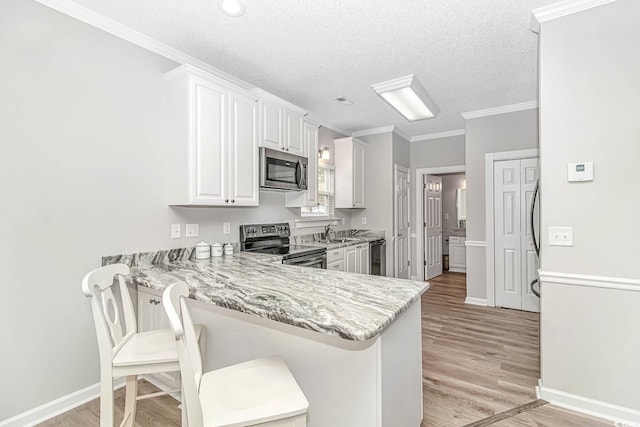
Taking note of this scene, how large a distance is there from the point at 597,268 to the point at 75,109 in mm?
3610

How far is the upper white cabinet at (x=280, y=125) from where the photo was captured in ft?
9.91

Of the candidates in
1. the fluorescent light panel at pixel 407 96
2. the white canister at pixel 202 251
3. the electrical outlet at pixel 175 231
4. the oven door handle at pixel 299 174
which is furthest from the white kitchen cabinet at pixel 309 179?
the electrical outlet at pixel 175 231

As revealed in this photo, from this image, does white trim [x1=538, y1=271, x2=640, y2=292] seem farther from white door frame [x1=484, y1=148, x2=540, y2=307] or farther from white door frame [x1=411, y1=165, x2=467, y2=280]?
white door frame [x1=411, y1=165, x2=467, y2=280]

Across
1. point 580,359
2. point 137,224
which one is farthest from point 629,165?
point 137,224

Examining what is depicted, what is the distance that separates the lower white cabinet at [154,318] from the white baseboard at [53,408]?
0.37 metres

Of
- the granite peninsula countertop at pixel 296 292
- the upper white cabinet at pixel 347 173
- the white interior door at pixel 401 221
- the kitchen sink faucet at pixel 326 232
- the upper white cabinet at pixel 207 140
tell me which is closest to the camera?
the granite peninsula countertop at pixel 296 292

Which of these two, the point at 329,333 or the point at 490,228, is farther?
the point at 490,228

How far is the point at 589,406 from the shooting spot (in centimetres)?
193

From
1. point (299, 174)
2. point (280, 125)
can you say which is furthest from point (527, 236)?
point (280, 125)

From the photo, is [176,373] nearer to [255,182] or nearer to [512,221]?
[255,182]

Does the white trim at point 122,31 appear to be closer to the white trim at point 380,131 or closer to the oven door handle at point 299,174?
the oven door handle at point 299,174

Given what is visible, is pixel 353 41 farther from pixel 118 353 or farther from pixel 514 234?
pixel 514 234

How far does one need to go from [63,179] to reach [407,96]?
3.08m

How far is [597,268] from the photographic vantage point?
1916 millimetres
